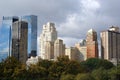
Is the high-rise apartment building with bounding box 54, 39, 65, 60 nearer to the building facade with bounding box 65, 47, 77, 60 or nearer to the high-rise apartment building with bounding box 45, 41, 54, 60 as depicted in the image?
the high-rise apartment building with bounding box 45, 41, 54, 60

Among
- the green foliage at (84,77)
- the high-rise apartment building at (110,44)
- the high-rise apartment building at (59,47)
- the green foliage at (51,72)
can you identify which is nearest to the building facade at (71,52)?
the high-rise apartment building at (59,47)

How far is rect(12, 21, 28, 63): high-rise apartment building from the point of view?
131000 mm

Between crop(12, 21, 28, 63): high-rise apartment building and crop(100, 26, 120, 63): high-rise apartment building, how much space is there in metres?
40.6

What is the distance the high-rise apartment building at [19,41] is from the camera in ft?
430

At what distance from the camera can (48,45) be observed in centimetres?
17538

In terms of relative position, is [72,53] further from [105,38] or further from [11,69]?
[11,69]

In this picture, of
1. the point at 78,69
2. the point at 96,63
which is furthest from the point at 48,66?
the point at 96,63

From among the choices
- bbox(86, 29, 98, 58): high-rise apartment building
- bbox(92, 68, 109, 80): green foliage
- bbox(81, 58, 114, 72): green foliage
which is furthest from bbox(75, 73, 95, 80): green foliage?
bbox(86, 29, 98, 58): high-rise apartment building

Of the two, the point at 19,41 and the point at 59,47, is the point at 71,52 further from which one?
the point at 19,41

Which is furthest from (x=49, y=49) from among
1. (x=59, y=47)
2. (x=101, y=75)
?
(x=101, y=75)

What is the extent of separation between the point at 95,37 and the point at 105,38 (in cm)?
946

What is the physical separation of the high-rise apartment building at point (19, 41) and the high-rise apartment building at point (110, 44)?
133 feet

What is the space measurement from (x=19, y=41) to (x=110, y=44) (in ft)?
168

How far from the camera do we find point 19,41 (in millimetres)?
135875
